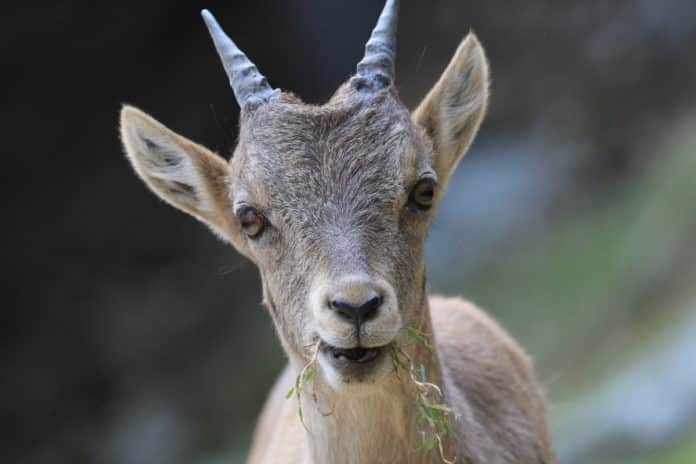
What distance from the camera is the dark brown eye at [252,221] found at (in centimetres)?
577

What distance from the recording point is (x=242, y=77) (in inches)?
245

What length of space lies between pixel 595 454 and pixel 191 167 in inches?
306

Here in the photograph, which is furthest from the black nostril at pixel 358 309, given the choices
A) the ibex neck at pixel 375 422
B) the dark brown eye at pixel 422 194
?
the dark brown eye at pixel 422 194

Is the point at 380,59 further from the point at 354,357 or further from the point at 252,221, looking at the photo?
the point at 354,357

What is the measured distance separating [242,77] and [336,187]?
1145 millimetres

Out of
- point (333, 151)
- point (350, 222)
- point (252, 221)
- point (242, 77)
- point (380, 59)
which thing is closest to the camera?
point (350, 222)

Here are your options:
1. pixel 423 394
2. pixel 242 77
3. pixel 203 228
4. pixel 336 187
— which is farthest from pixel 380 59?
pixel 203 228

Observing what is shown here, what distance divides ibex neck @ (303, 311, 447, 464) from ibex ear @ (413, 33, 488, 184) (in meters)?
1.23

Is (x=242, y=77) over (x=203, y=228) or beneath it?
beneath

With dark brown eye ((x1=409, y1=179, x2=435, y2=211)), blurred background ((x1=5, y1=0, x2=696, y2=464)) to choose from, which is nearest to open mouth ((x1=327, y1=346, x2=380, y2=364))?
dark brown eye ((x1=409, y1=179, x2=435, y2=211))

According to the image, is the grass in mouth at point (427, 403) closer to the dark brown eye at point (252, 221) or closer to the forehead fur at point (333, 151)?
the forehead fur at point (333, 151)

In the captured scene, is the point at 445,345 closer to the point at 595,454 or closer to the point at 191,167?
the point at 191,167

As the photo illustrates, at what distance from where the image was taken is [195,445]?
15891 mm

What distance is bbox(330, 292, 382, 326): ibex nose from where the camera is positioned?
4.86 meters
